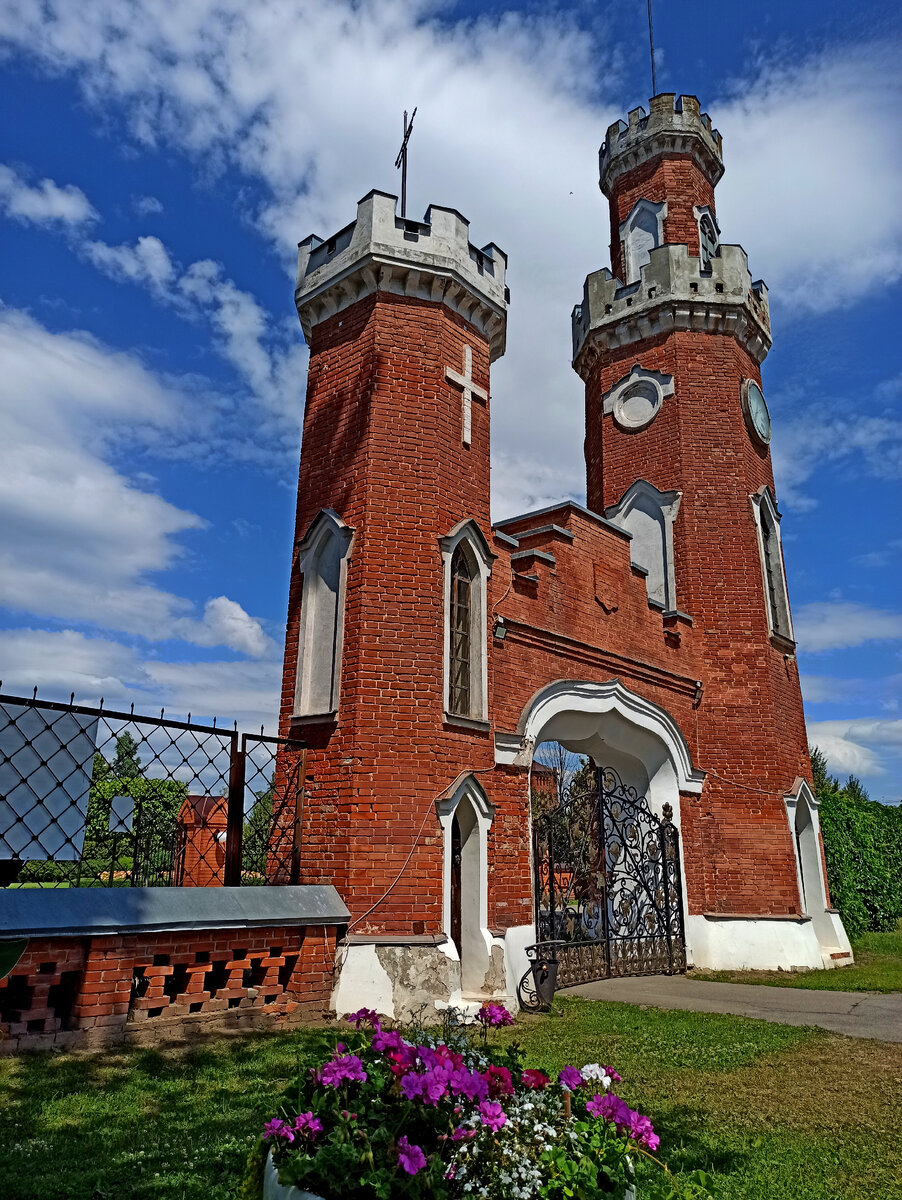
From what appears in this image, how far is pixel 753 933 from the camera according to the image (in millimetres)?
12203

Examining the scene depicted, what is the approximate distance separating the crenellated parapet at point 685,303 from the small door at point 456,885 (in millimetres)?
10063

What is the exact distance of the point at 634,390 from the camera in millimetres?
15125

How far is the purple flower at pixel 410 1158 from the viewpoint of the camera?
2166 mm

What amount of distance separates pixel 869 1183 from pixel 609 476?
12.4 m

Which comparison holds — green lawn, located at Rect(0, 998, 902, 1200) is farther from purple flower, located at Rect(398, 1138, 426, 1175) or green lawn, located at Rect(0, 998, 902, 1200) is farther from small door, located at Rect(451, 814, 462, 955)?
small door, located at Rect(451, 814, 462, 955)

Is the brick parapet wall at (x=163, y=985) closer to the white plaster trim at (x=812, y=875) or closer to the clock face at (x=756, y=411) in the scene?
the white plaster trim at (x=812, y=875)

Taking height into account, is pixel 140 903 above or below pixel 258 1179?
above

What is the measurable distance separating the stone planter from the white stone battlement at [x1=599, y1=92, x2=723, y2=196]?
18.5m

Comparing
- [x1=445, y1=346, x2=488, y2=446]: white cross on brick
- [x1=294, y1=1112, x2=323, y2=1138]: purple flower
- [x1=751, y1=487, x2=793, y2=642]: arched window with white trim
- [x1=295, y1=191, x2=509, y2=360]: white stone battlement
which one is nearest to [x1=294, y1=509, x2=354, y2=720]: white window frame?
[x1=445, y1=346, x2=488, y2=446]: white cross on brick

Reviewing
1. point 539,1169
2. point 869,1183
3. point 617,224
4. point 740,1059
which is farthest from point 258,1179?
point 617,224

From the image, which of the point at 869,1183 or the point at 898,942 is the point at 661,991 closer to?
the point at 869,1183

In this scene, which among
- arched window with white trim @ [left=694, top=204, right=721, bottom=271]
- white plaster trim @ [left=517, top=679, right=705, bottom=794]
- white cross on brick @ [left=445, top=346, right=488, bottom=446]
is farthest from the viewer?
arched window with white trim @ [left=694, top=204, right=721, bottom=271]

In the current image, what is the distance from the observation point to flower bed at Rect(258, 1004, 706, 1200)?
2246 mm

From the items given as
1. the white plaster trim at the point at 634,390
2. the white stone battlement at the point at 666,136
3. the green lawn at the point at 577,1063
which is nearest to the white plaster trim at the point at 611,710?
the green lawn at the point at 577,1063
